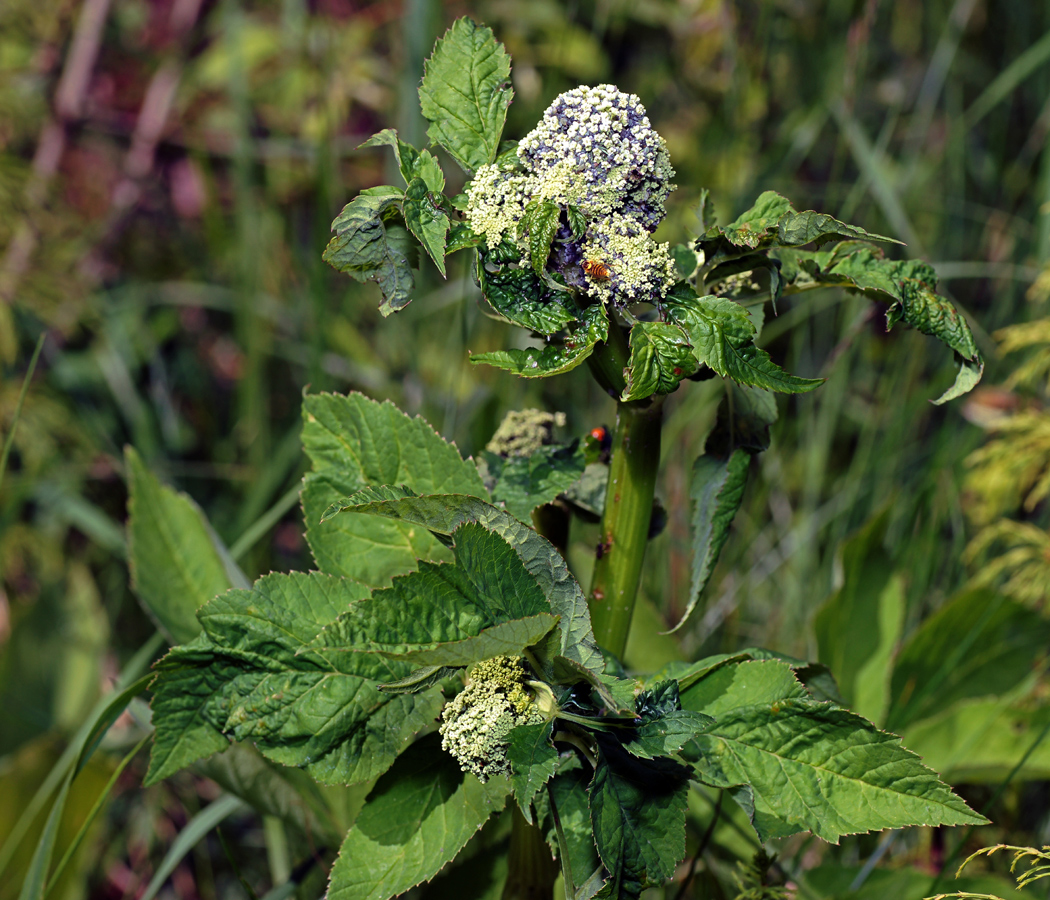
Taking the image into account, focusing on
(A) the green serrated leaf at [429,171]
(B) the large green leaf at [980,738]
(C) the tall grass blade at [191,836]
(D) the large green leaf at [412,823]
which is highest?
(A) the green serrated leaf at [429,171]

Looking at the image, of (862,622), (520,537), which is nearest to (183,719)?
(520,537)

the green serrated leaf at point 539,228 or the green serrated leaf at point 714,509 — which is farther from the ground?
the green serrated leaf at point 539,228

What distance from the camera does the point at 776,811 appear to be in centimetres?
71

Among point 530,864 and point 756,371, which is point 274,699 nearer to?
point 530,864

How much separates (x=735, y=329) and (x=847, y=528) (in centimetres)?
134

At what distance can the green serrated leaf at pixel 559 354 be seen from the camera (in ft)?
2.13

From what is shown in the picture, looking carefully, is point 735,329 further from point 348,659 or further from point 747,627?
point 747,627

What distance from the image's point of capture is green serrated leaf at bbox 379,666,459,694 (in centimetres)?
67

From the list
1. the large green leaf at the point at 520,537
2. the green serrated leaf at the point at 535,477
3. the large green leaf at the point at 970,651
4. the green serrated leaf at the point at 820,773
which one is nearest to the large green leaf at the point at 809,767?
the green serrated leaf at the point at 820,773

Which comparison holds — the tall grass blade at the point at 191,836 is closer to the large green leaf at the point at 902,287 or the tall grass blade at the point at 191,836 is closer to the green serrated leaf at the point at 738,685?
the green serrated leaf at the point at 738,685

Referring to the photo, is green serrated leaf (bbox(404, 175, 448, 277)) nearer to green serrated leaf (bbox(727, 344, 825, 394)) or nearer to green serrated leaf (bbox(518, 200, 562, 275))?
green serrated leaf (bbox(518, 200, 562, 275))

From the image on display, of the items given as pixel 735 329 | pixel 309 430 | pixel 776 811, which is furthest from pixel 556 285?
pixel 776 811

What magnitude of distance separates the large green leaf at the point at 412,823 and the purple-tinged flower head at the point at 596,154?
47cm

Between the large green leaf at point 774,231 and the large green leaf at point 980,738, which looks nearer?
the large green leaf at point 774,231
